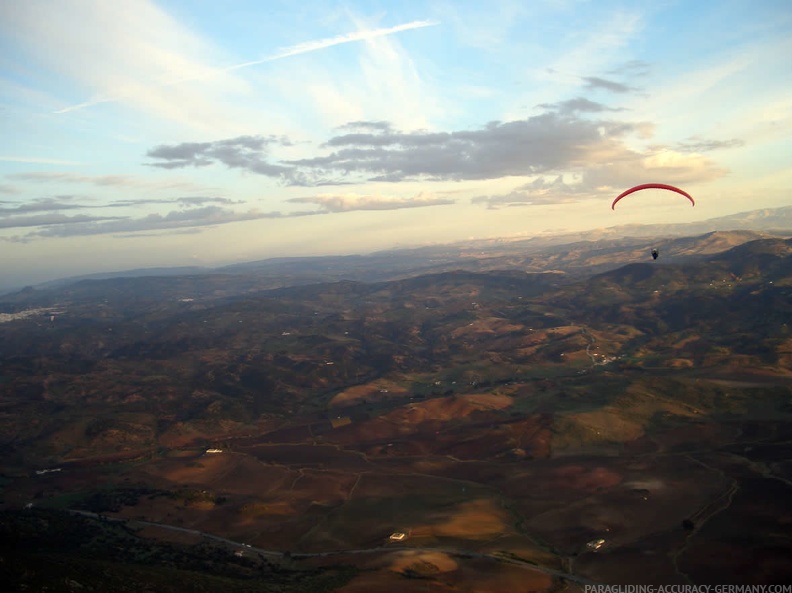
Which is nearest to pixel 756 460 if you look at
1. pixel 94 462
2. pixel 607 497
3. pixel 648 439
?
pixel 648 439

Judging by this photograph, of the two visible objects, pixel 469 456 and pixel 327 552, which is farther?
pixel 469 456

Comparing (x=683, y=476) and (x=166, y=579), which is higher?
(x=166, y=579)

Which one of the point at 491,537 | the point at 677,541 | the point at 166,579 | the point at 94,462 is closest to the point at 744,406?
the point at 677,541

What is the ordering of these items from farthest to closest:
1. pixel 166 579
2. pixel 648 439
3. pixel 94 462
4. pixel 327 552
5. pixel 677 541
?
pixel 94 462, pixel 648 439, pixel 327 552, pixel 677 541, pixel 166 579

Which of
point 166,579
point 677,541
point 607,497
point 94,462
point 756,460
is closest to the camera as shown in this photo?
point 166,579

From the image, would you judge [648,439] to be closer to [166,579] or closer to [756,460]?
[756,460]

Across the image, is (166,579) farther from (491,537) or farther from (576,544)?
(576,544)
